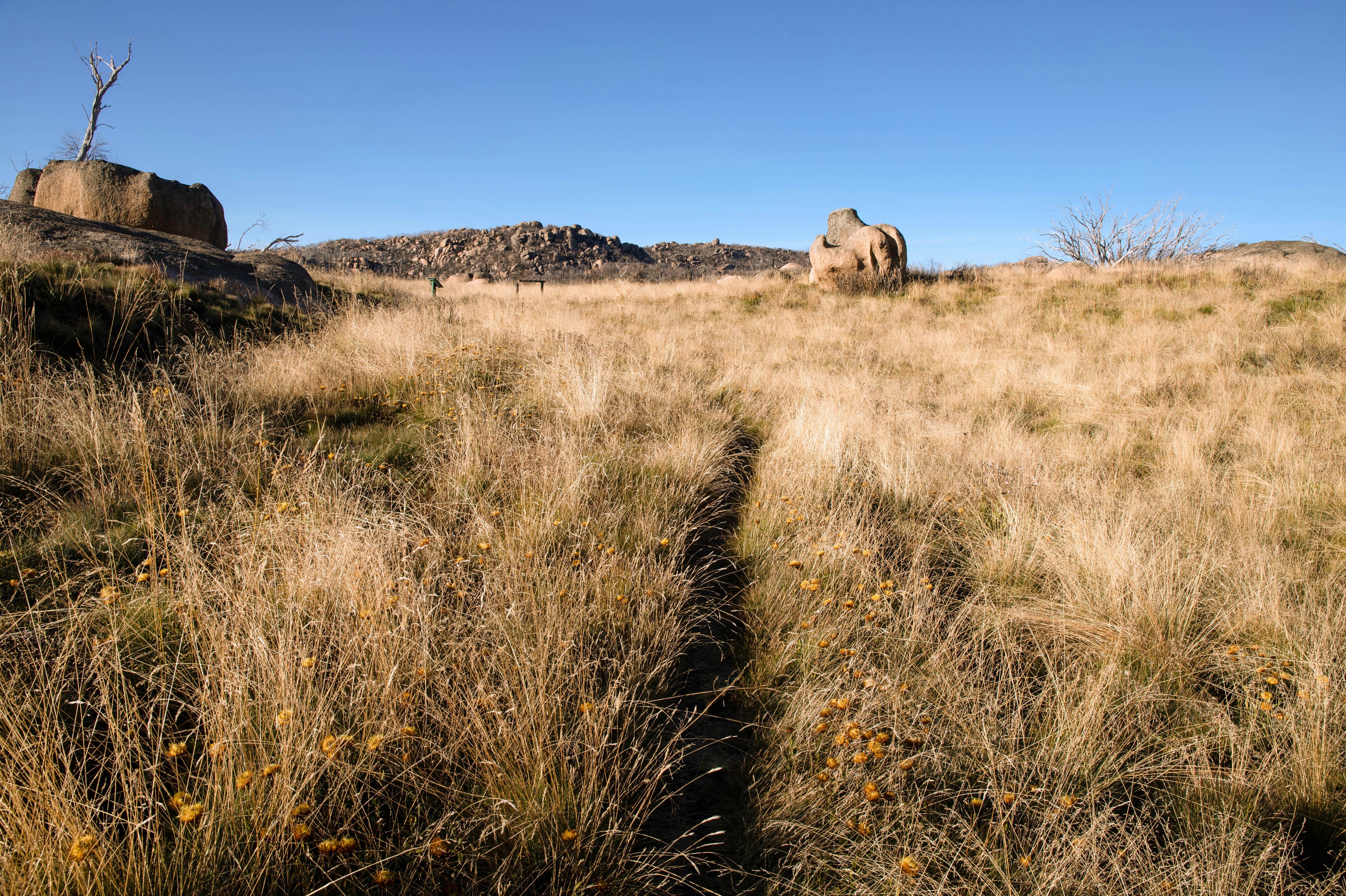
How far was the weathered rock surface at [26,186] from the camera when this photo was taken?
10891 mm

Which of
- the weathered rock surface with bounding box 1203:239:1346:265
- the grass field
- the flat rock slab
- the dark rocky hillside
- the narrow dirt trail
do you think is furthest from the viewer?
the dark rocky hillside

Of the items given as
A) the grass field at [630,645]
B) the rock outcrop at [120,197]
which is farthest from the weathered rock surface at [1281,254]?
the rock outcrop at [120,197]

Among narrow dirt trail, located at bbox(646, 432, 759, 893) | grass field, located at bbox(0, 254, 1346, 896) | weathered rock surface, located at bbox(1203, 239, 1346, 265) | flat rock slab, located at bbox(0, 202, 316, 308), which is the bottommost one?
narrow dirt trail, located at bbox(646, 432, 759, 893)

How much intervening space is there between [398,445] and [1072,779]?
3.99 m

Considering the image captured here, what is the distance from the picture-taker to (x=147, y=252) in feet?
27.0

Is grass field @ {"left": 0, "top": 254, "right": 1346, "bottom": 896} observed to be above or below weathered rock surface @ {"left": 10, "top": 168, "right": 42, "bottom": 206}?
below

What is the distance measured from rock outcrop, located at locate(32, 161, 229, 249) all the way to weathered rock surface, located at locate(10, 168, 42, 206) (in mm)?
105

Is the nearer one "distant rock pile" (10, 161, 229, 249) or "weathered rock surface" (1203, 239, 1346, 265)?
"distant rock pile" (10, 161, 229, 249)

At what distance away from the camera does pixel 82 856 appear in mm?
1173

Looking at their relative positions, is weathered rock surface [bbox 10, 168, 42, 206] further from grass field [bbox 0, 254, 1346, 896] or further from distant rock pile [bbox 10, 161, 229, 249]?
grass field [bbox 0, 254, 1346, 896]

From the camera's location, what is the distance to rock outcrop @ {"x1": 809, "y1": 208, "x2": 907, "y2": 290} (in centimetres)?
1605

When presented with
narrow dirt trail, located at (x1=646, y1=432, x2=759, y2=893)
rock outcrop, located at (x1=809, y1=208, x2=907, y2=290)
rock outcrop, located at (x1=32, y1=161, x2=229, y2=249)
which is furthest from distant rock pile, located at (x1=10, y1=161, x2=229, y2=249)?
rock outcrop, located at (x1=809, y1=208, x2=907, y2=290)

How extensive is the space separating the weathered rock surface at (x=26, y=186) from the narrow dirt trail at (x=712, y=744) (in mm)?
14450

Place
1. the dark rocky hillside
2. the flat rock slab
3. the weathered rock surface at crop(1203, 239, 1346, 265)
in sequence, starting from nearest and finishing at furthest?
the flat rock slab < the weathered rock surface at crop(1203, 239, 1346, 265) < the dark rocky hillside
